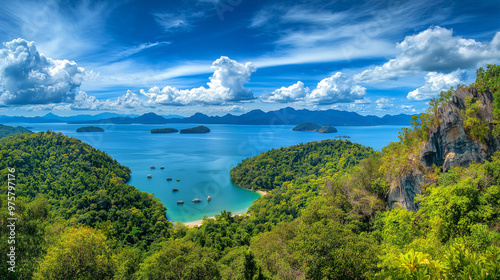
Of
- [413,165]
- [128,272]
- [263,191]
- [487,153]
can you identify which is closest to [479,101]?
[487,153]

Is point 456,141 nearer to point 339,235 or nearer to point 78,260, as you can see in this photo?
point 339,235

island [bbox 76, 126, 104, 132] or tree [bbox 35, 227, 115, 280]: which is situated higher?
island [bbox 76, 126, 104, 132]

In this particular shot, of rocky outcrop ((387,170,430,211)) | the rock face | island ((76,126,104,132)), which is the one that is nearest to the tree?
rocky outcrop ((387,170,430,211))

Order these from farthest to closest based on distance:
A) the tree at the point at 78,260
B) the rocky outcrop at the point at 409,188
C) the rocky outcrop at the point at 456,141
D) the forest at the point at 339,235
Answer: the rocky outcrop at the point at 409,188
the rocky outcrop at the point at 456,141
the tree at the point at 78,260
the forest at the point at 339,235

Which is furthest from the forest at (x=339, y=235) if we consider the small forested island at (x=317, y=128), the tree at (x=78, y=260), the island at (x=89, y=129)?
the island at (x=89, y=129)

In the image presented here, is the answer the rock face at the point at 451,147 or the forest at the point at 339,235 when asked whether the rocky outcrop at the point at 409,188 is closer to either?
the rock face at the point at 451,147

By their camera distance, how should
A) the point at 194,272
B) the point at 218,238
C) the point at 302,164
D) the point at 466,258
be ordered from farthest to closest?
1. the point at 302,164
2. the point at 218,238
3. the point at 194,272
4. the point at 466,258

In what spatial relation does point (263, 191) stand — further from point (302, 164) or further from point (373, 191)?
point (373, 191)

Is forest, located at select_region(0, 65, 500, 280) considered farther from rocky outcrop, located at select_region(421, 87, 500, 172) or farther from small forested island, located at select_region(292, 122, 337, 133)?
small forested island, located at select_region(292, 122, 337, 133)
